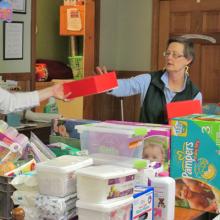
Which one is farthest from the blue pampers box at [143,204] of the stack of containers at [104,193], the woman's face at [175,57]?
the woman's face at [175,57]

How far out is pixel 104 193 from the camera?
1339mm

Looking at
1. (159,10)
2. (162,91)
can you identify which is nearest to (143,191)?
(162,91)

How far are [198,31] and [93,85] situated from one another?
11.6 ft

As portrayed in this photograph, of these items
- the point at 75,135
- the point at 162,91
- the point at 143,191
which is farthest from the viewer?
the point at 162,91

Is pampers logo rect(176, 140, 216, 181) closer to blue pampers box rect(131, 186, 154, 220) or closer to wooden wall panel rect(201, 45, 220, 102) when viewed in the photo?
blue pampers box rect(131, 186, 154, 220)

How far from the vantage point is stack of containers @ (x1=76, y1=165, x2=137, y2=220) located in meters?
1.33

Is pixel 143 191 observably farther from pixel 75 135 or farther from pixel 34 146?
pixel 75 135

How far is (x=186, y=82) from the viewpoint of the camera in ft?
9.56

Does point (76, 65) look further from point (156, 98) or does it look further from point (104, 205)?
point (104, 205)

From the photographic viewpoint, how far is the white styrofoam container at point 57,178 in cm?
141

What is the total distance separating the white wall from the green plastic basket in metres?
0.51

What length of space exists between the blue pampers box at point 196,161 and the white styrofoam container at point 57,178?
570mm

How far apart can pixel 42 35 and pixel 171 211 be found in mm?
4202

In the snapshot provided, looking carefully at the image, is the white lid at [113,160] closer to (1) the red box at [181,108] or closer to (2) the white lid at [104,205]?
(2) the white lid at [104,205]
